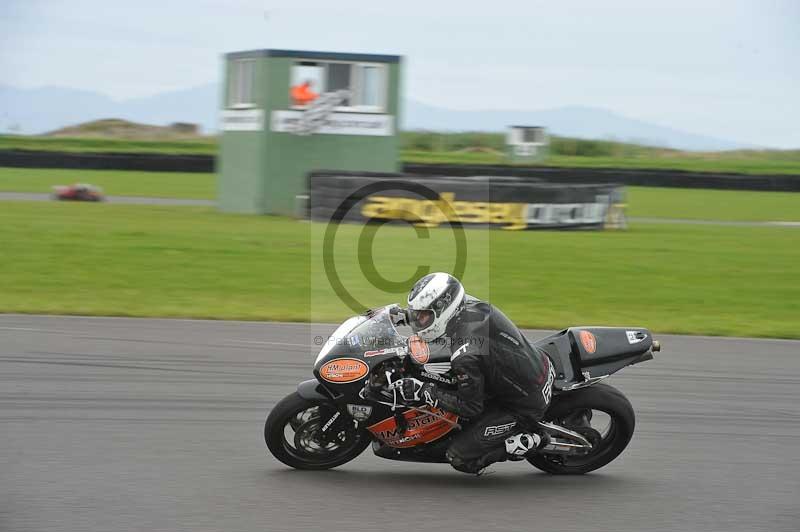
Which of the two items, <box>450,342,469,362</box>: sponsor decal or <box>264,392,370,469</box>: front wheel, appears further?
<box>264,392,370,469</box>: front wheel

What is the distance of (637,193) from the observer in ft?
116

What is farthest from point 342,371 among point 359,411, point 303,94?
point 303,94

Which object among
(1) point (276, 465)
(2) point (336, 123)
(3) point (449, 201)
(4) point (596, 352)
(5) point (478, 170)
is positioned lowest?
(1) point (276, 465)

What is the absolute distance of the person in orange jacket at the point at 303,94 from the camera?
76.2 feet

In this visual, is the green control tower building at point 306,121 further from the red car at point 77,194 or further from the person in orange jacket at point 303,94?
the red car at point 77,194

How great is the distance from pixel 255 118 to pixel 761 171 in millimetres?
28589

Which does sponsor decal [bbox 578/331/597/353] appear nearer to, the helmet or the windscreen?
the helmet

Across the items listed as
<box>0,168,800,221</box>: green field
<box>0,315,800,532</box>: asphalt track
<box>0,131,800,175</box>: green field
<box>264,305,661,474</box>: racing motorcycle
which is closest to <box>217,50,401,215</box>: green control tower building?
<box>0,168,800,221</box>: green field

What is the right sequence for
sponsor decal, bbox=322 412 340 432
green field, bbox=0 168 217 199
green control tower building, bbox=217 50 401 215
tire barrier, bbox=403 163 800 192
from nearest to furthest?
sponsor decal, bbox=322 412 340 432 → green control tower building, bbox=217 50 401 215 → green field, bbox=0 168 217 199 → tire barrier, bbox=403 163 800 192

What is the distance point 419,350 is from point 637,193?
3111 centimetres

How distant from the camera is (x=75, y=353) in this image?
9008 millimetres

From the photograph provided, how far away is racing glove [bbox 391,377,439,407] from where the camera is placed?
5699 mm

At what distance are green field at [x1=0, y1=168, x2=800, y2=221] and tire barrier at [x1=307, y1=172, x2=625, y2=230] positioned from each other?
7383 millimetres

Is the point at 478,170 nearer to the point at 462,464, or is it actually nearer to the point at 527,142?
the point at 527,142
